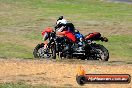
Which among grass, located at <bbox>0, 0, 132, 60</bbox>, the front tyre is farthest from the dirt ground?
grass, located at <bbox>0, 0, 132, 60</bbox>

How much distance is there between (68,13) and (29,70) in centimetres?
2263

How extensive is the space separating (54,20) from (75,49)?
47.7ft

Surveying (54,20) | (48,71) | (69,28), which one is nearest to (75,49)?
(69,28)

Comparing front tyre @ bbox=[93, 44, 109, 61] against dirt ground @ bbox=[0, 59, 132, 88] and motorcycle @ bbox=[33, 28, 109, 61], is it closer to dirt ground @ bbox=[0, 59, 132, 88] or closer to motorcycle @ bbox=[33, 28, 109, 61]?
motorcycle @ bbox=[33, 28, 109, 61]

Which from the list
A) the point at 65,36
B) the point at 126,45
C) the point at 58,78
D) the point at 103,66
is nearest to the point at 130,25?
the point at 126,45

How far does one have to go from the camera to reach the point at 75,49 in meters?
16.3

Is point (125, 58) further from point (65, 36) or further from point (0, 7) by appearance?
point (0, 7)

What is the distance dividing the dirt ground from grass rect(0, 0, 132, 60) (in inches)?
183

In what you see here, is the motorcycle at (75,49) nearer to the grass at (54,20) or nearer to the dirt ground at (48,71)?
the grass at (54,20)

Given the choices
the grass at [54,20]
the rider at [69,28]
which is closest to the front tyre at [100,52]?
the rider at [69,28]

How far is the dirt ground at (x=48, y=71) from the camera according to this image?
35.4ft

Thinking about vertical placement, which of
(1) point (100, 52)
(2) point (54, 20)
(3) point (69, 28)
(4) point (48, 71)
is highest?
(3) point (69, 28)

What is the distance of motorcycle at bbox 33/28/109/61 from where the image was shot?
15938 millimetres

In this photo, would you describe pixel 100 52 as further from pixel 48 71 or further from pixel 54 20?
pixel 54 20
